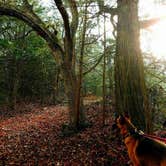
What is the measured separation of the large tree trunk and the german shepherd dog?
252 centimetres

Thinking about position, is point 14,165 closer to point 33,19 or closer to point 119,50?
point 119,50

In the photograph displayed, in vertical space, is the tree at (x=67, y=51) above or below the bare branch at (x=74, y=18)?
below

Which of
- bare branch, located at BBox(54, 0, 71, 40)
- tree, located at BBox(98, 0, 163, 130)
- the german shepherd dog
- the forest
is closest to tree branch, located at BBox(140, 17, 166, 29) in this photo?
the forest

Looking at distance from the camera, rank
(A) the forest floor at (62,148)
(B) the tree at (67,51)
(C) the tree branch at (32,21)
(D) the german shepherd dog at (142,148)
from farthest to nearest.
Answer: (B) the tree at (67,51) → (C) the tree branch at (32,21) → (A) the forest floor at (62,148) → (D) the german shepherd dog at (142,148)

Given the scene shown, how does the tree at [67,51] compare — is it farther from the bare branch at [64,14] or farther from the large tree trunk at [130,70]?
the large tree trunk at [130,70]

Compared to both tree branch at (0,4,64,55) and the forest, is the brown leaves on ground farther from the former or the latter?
tree branch at (0,4,64,55)

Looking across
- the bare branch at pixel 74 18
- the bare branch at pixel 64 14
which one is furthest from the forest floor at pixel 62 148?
the bare branch at pixel 74 18

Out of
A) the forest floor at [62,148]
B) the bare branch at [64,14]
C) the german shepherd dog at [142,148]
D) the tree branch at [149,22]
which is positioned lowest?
the forest floor at [62,148]

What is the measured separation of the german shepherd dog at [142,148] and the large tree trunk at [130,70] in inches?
99.1

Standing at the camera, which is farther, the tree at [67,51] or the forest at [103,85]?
the tree at [67,51]

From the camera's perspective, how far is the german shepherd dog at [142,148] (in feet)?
15.2

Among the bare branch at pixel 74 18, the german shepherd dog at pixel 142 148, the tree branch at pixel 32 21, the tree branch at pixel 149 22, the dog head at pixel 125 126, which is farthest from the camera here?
the bare branch at pixel 74 18

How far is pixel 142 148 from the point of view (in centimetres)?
489

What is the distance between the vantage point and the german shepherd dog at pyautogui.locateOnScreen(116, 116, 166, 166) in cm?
463
